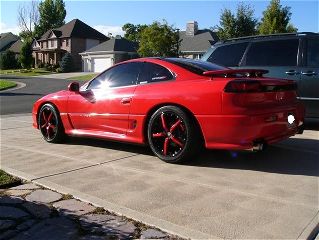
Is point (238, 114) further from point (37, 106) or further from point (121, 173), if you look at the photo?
point (37, 106)

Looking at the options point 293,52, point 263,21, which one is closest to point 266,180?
point 293,52

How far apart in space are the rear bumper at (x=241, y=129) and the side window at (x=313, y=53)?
2.59 metres

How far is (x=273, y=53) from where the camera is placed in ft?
25.7

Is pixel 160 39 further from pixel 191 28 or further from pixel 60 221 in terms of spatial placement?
pixel 60 221

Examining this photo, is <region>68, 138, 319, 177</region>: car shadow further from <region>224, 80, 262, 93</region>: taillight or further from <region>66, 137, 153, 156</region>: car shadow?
<region>224, 80, 262, 93</region>: taillight

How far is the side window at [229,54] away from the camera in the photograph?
26.8 ft

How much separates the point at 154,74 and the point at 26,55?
6054cm

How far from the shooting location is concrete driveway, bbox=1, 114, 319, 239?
3479 millimetres

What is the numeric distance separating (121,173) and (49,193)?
3.07ft

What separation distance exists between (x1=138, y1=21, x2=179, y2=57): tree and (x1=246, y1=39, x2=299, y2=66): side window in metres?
33.8

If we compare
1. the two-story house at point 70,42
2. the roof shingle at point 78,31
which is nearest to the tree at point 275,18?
the two-story house at point 70,42

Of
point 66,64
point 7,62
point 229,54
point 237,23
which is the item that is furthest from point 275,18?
point 7,62

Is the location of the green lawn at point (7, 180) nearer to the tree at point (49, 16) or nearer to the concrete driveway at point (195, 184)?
the concrete driveway at point (195, 184)

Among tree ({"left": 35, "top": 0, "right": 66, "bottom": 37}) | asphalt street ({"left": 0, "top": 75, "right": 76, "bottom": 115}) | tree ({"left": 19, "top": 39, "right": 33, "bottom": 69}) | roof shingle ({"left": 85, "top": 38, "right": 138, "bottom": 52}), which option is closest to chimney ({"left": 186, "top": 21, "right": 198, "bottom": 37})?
roof shingle ({"left": 85, "top": 38, "right": 138, "bottom": 52})
